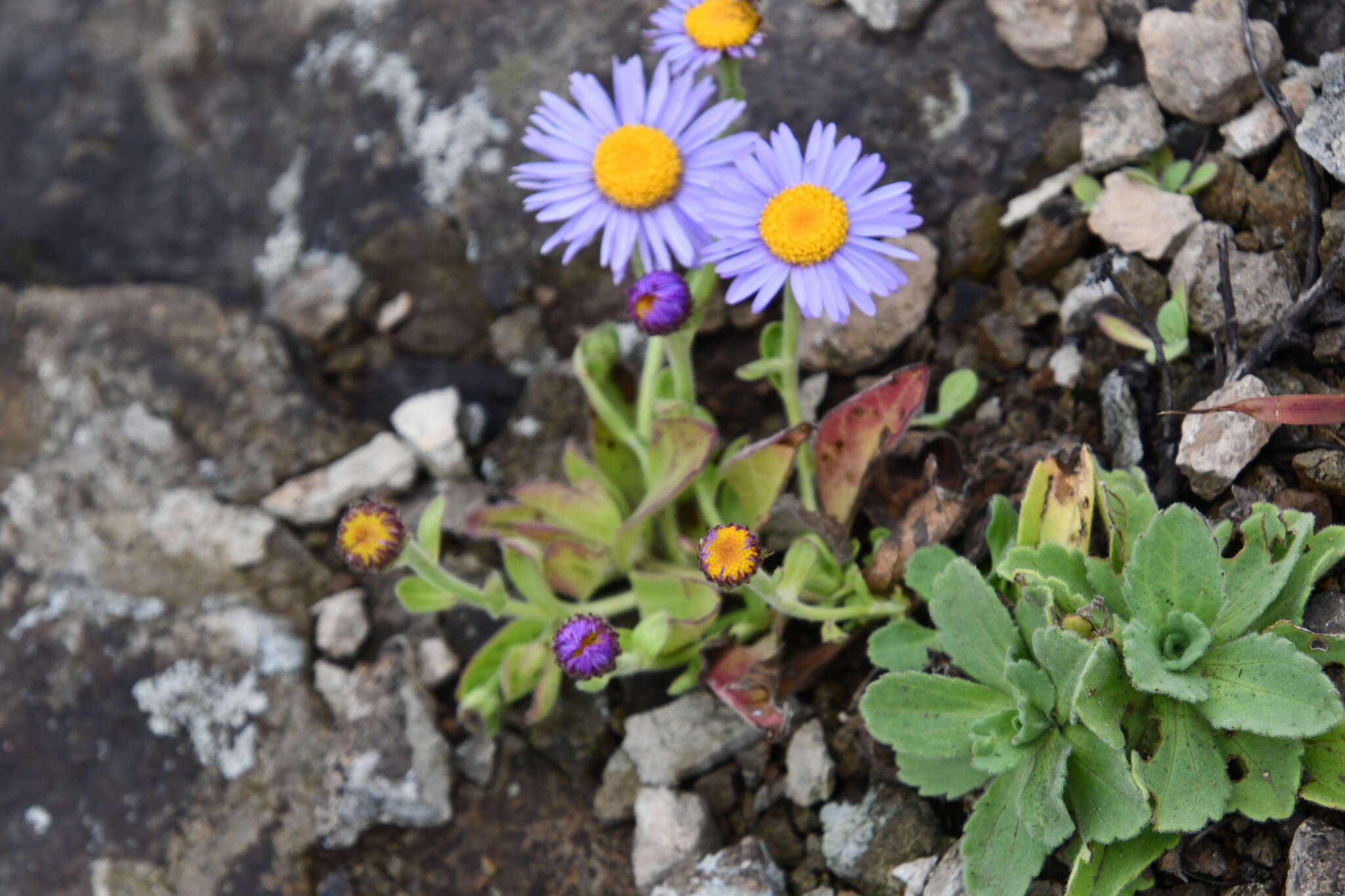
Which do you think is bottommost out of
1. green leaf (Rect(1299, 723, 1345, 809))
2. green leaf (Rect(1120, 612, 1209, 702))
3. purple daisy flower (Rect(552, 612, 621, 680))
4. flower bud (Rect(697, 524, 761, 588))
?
purple daisy flower (Rect(552, 612, 621, 680))

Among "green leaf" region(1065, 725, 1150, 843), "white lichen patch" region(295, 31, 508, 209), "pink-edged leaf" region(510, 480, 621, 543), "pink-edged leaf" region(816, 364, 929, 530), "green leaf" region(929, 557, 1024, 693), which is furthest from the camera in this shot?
"white lichen patch" region(295, 31, 508, 209)

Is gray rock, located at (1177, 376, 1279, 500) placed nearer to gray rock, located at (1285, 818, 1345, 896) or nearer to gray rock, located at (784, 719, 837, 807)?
gray rock, located at (1285, 818, 1345, 896)

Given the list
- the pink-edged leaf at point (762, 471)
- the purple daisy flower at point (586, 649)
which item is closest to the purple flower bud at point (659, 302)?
the pink-edged leaf at point (762, 471)

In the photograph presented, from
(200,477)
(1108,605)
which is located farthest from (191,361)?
(1108,605)

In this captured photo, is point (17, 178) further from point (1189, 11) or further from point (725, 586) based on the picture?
point (1189, 11)

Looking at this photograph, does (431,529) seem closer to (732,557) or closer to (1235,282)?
(732,557)


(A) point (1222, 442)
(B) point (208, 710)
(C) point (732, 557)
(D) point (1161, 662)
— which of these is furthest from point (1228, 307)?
(B) point (208, 710)

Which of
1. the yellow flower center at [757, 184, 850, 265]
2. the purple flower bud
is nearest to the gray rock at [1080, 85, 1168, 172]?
the yellow flower center at [757, 184, 850, 265]

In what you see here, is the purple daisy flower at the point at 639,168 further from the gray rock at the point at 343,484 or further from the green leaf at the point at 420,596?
the gray rock at the point at 343,484
